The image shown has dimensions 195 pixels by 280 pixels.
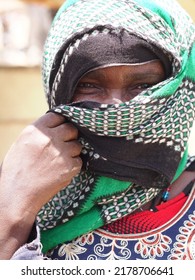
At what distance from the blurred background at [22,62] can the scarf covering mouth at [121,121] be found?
362cm

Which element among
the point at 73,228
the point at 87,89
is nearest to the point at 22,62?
the point at 87,89

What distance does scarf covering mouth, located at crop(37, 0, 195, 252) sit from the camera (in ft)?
7.72

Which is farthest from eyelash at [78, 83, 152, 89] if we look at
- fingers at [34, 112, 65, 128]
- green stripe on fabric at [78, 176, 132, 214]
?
green stripe on fabric at [78, 176, 132, 214]

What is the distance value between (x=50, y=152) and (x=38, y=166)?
61 millimetres

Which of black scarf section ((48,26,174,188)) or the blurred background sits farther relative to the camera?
the blurred background

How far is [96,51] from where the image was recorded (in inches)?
94.1

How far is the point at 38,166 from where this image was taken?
7.86 feet

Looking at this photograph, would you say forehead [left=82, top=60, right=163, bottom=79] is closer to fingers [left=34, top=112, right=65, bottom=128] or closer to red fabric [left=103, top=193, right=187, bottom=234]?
fingers [left=34, top=112, right=65, bottom=128]

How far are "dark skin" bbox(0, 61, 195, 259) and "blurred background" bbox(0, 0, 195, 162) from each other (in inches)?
147

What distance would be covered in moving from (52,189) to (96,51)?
476 mm

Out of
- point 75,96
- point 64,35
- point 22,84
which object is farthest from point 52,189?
point 22,84

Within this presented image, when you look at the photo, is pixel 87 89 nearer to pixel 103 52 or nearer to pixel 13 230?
pixel 103 52
